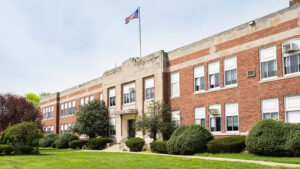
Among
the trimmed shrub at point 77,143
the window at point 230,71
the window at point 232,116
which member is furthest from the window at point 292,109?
the trimmed shrub at point 77,143

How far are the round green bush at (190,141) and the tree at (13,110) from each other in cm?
2281

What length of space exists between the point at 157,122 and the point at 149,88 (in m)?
4.99

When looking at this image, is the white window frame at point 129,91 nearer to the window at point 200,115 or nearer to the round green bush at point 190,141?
the window at point 200,115

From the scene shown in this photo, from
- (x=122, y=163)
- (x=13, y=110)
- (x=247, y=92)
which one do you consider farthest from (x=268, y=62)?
(x=13, y=110)

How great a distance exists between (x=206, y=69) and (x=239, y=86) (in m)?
3.61

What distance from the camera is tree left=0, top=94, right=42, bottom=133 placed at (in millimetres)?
39500

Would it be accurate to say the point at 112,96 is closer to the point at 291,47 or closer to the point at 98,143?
the point at 98,143

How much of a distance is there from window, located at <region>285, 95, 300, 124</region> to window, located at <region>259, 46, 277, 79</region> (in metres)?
2.02

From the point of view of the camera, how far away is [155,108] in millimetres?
29266

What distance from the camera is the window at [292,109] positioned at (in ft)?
65.2

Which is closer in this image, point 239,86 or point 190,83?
point 239,86

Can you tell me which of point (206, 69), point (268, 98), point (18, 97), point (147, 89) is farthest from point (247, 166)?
point (18, 97)

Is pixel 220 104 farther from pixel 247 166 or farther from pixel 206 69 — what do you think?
pixel 247 166

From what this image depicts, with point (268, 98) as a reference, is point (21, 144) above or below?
below
